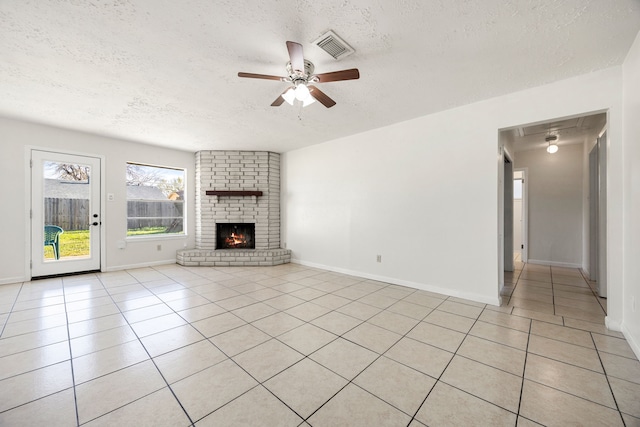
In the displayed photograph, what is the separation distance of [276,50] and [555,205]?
6.40 m

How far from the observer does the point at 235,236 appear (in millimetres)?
5957

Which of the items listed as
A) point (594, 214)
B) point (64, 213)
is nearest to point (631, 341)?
point (594, 214)

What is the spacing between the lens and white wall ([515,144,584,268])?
5207 millimetres

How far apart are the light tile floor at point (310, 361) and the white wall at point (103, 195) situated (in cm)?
106

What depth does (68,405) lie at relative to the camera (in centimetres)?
147

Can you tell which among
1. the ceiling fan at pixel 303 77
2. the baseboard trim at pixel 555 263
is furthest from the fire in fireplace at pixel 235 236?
the baseboard trim at pixel 555 263

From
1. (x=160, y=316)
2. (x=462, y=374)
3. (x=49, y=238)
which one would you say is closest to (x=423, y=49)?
(x=462, y=374)

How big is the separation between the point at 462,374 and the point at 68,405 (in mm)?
2459

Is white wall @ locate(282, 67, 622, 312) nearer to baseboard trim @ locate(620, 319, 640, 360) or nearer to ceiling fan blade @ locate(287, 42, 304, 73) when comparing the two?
baseboard trim @ locate(620, 319, 640, 360)

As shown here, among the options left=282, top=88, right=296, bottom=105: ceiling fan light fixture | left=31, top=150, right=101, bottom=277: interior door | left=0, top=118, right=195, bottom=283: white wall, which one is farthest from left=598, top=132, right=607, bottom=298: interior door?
left=31, top=150, right=101, bottom=277: interior door

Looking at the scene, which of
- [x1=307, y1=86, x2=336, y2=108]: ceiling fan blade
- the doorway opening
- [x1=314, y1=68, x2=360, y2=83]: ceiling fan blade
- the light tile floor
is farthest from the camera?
the doorway opening

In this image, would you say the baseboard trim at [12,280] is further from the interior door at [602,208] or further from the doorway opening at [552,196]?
the interior door at [602,208]

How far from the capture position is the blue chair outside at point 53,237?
4199 millimetres

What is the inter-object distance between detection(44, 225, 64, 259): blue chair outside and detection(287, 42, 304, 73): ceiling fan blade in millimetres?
4984
